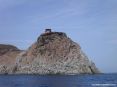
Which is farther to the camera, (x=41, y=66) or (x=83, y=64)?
(x=41, y=66)

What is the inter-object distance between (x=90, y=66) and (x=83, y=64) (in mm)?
8285

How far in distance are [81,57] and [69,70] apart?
11717 millimetres

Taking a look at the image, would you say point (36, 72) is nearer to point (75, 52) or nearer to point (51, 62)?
point (51, 62)

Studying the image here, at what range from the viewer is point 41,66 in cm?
19988

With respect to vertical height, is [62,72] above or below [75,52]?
below

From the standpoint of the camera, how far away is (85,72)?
628 feet

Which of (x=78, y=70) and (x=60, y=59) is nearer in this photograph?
(x=78, y=70)

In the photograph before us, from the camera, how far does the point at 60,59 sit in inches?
7869

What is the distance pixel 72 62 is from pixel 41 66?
2021cm

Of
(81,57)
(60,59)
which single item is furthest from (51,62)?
(81,57)

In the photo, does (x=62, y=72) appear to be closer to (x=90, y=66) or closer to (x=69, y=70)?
(x=69, y=70)

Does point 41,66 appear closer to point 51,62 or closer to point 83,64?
point 51,62

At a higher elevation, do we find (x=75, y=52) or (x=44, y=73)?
(x=75, y=52)

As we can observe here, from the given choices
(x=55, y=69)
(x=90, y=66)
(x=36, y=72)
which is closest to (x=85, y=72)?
(x=90, y=66)
